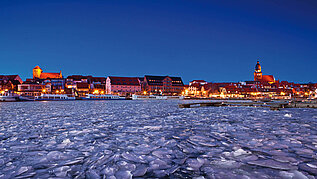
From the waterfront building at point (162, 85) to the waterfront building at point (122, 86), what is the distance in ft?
15.6

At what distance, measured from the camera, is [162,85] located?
94375 millimetres

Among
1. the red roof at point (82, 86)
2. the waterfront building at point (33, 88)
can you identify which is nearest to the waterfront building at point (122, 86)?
the red roof at point (82, 86)

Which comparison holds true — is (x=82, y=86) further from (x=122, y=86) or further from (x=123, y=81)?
(x=123, y=81)

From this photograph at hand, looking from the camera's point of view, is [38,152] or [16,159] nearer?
[16,159]

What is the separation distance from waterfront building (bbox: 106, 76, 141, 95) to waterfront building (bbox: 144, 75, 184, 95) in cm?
476

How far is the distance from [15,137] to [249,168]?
709 centimetres

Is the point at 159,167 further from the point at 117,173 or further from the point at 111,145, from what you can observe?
the point at 111,145

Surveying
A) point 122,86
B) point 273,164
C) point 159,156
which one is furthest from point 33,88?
point 273,164

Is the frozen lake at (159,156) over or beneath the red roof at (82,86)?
beneath

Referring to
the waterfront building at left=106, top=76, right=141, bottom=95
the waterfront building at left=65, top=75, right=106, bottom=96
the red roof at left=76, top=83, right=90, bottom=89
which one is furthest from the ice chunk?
the red roof at left=76, top=83, right=90, bottom=89

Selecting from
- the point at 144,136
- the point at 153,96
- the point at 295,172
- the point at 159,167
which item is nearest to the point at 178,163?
the point at 159,167

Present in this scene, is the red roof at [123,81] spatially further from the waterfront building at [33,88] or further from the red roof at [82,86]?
the waterfront building at [33,88]

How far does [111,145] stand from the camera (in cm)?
584

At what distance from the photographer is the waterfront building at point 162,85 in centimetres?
9209
